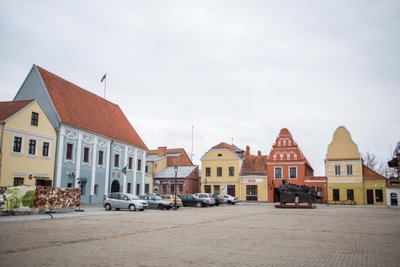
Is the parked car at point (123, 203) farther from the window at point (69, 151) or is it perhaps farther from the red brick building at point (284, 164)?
the red brick building at point (284, 164)

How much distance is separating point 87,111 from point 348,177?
3750 cm

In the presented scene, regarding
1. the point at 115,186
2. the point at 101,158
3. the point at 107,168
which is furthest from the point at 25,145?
the point at 115,186

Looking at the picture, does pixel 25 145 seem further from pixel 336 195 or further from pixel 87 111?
pixel 336 195

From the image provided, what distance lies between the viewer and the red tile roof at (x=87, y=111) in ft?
126

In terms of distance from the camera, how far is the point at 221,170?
62844 mm

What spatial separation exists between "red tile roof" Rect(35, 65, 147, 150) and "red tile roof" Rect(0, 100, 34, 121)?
14.8 ft

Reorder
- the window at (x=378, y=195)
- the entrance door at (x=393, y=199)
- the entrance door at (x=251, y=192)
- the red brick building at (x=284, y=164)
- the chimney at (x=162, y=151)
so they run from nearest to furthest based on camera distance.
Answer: the entrance door at (x=393, y=199) → the window at (x=378, y=195) → the red brick building at (x=284, y=164) → the entrance door at (x=251, y=192) → the chimney at (x=162, y=151)

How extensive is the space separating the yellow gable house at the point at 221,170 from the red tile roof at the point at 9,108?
117ft

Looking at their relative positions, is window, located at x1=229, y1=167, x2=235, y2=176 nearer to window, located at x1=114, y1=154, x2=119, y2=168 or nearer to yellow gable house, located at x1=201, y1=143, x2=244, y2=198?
yellow gable house, located at x1=201, y1=143, x2=244, y2=198

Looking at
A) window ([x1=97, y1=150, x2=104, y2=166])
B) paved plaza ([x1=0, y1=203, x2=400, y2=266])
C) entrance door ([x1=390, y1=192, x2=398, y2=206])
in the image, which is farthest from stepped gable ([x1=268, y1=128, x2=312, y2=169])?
paved plaza ([x1=0, y1=203, x2=400, y2=266])

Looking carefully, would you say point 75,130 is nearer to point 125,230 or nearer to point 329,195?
point 125,230

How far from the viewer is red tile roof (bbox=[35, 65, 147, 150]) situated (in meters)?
38.5

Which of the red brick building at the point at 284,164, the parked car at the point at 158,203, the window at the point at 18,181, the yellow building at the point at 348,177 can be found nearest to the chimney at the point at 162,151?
the red brick building at the point at 284,164

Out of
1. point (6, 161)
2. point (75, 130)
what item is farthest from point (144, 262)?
point (75, 130)
